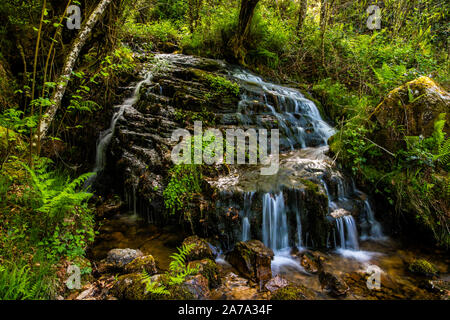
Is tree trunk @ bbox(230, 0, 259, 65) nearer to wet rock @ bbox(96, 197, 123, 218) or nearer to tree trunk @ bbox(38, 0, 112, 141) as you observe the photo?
tree trunk @ bbox(38, 0, 112, 141)

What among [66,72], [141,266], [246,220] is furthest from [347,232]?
[66,72]

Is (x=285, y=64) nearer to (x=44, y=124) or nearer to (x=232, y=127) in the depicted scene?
(x=232, y=127)

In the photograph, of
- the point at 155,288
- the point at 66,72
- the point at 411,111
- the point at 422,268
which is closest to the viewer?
the point at 155,288

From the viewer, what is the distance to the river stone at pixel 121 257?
2.81 m

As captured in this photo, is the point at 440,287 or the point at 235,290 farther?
the point at 440,287

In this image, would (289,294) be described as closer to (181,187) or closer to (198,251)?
(198,251)

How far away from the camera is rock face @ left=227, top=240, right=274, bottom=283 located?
9.76ft

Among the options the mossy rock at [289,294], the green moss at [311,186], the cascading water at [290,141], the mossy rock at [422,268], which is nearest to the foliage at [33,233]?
the mossy rock at [289,294]

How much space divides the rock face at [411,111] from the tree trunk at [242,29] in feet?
18.8

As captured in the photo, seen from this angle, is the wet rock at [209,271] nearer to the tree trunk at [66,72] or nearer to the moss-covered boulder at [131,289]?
the moss-covered boulder at [131,289]

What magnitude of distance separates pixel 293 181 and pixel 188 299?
2836 millimetres

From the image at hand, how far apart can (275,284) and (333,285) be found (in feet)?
2.58

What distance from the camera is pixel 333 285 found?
9.46ft

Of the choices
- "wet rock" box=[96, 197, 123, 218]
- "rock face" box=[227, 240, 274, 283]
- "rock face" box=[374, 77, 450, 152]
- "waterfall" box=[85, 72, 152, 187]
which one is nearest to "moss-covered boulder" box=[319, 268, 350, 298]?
"rock face" box=[227, 240, 274, 283]
